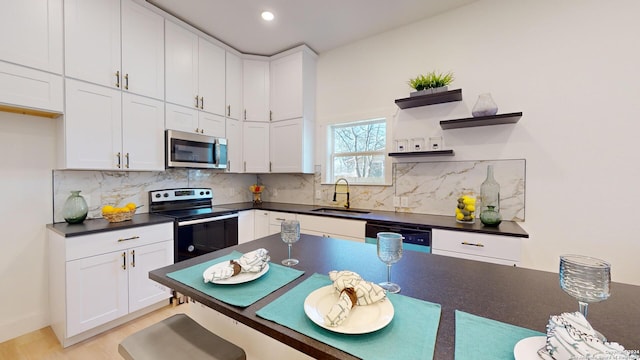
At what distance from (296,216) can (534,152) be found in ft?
7.73

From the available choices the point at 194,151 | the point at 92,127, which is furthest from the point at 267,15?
the point at 92,127

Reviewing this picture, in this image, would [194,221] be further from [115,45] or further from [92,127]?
[115,45]

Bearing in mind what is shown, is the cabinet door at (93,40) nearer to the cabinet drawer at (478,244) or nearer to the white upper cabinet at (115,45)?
the white upper cabinet at (115,45)

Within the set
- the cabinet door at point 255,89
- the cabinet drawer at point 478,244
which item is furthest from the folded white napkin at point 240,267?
the cabinet door at point 255,89

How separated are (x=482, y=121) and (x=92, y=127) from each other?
3.35m

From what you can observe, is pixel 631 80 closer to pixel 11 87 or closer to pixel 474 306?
pixel 474 306

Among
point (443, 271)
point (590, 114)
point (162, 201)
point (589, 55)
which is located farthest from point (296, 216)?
point (589, 55)

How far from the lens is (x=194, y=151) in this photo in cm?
274

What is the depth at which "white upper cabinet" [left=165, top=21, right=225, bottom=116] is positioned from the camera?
2577 mm

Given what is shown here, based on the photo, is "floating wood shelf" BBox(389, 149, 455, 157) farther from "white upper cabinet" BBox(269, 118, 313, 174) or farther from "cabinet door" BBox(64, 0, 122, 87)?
"cabinet door" BBox(64, 0, 122, 87)

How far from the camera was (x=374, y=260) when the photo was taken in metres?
1.17

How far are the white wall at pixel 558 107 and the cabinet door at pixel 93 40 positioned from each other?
9.61 ft

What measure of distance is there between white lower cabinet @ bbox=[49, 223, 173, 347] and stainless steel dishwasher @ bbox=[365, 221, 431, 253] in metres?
1.96

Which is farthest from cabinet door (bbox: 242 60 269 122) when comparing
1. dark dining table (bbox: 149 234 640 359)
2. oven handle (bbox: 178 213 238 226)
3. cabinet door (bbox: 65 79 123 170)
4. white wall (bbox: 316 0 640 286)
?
dark dining table (bbox: 149 234 640 359)
